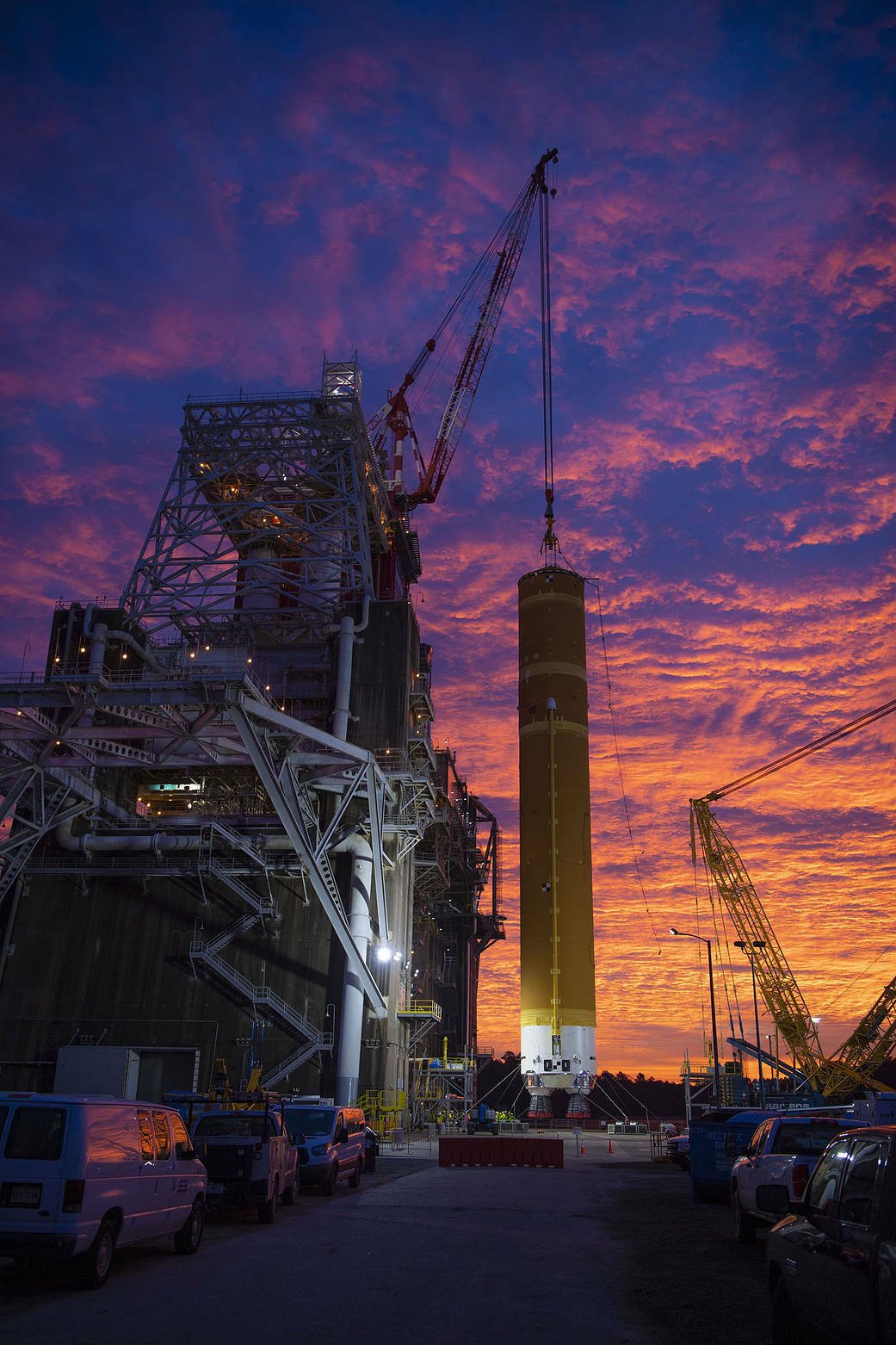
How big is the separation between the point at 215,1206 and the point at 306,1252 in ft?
12.1

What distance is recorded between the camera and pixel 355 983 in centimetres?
5228

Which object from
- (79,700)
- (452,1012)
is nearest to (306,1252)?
(79,700)

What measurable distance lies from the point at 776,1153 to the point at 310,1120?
38.8ft

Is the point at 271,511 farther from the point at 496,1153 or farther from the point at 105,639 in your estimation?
the point at 496,1153

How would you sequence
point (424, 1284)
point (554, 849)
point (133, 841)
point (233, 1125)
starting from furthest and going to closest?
point (554, 849) → point (133, 841) → point (233, 1125) → point (424, 1284)

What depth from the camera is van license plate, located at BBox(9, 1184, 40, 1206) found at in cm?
1145

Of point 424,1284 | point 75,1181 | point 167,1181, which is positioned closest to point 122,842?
point 167,1181

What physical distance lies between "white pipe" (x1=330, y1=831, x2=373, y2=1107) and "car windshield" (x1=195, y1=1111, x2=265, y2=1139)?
3182 cm

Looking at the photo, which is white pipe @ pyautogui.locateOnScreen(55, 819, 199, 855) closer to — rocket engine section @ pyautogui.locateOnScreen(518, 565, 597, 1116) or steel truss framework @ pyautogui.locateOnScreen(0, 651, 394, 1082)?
steel truss framework @ pyautogui.locateOnScreen(0, 651, 394, 1082)

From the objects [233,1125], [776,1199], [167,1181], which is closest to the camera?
[776,1199]

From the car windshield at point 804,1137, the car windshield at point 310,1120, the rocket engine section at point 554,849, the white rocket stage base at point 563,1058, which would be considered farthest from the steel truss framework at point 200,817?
the car windshield at point 804,1137

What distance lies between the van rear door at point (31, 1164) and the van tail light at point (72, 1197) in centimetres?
5

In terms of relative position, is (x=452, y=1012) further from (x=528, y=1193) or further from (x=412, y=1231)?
(x=412, y=1231)

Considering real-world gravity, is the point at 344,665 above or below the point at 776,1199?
above
